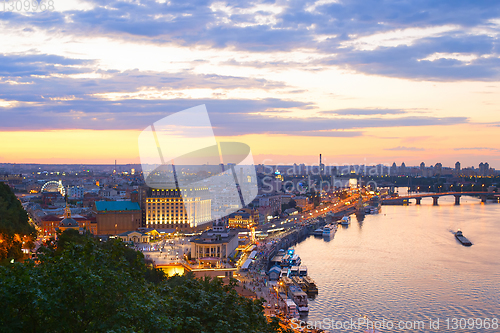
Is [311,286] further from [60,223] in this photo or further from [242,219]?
[242,219]

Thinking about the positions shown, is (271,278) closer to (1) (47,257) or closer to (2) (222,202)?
(1) (47,257)

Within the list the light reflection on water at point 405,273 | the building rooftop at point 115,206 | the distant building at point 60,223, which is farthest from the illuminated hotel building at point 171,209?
the light reflection on water at point 405,273

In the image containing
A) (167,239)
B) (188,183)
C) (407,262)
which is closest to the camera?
(407,262)

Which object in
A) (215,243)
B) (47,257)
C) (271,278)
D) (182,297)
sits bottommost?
(271,278)

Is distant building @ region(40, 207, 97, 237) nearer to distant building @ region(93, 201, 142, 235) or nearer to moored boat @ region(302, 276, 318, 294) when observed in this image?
distant building @ region(93, 201, 142, 235)

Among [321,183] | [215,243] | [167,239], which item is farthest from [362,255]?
[321,183]

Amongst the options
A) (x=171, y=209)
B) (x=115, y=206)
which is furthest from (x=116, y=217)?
(x=171, y=209)

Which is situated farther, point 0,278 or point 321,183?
point 321,183
